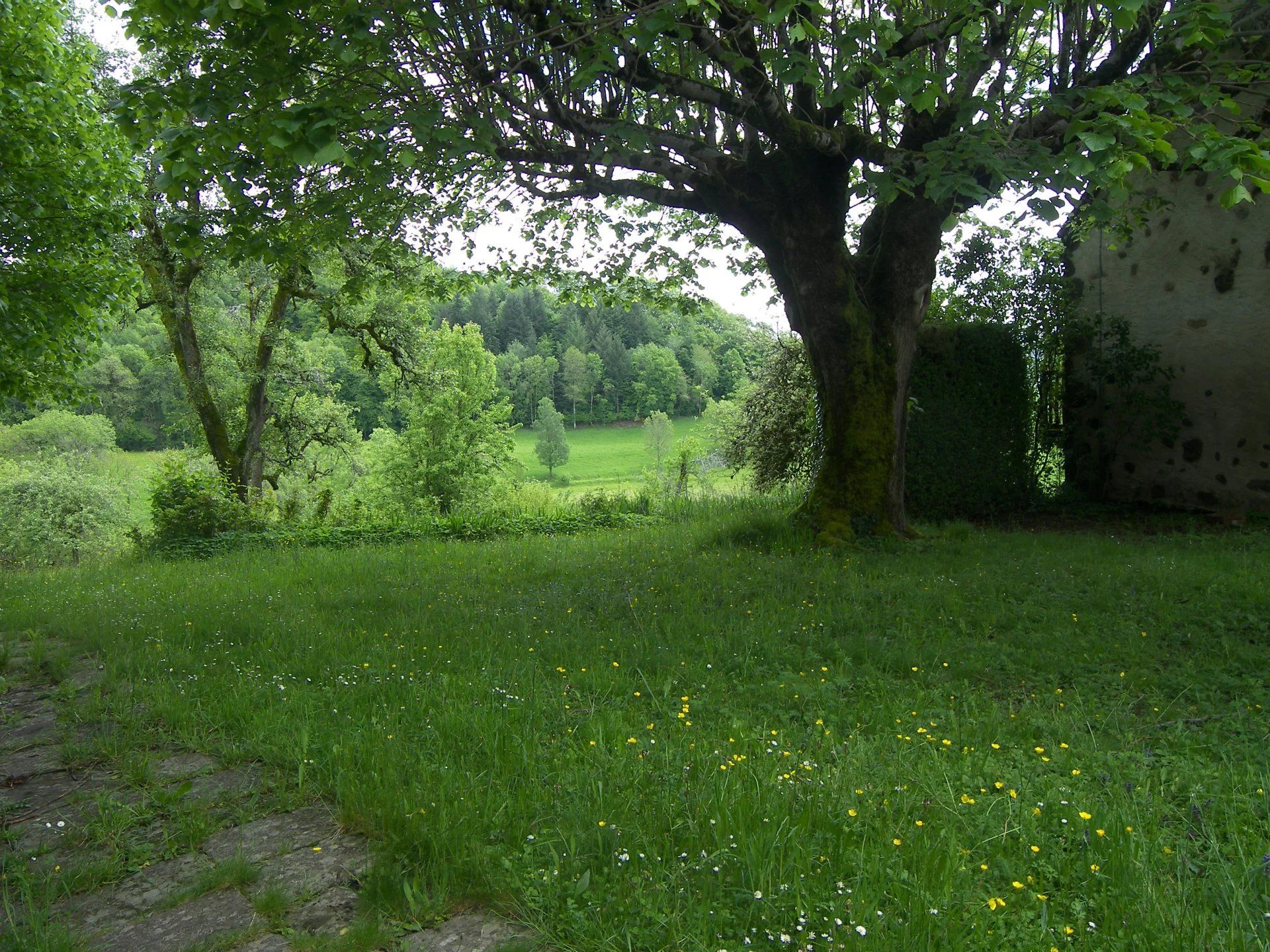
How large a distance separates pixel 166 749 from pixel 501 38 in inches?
249

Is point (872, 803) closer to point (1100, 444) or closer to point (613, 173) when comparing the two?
point (613, 173)

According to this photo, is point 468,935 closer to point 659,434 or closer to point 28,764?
point 28,764

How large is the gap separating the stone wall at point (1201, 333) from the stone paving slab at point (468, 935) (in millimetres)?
11340

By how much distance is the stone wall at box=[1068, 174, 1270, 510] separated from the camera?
10.6 metres

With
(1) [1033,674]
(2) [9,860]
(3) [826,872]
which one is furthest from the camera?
(1) [1033,674]

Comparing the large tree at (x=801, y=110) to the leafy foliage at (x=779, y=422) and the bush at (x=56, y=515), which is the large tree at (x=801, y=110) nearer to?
the leafy foliage at (x=779, y=422)

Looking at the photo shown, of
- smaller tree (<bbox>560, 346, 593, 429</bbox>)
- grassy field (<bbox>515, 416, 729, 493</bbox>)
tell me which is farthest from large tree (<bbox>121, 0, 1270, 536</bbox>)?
smaller tree (<bbox>560, 346, 593, 429</bbox>)

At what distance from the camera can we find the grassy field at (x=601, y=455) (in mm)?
59188

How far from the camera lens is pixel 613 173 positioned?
29.8 ft

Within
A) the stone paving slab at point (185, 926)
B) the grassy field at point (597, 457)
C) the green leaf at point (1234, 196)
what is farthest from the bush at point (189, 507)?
the grassy field at point (597, 457)

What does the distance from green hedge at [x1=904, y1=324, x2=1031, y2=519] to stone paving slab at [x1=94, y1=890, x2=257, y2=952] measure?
1009 cm

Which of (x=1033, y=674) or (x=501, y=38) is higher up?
(x=501, y=38)

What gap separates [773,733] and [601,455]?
63895 mm

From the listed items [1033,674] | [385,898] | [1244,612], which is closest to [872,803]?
[385,898]
